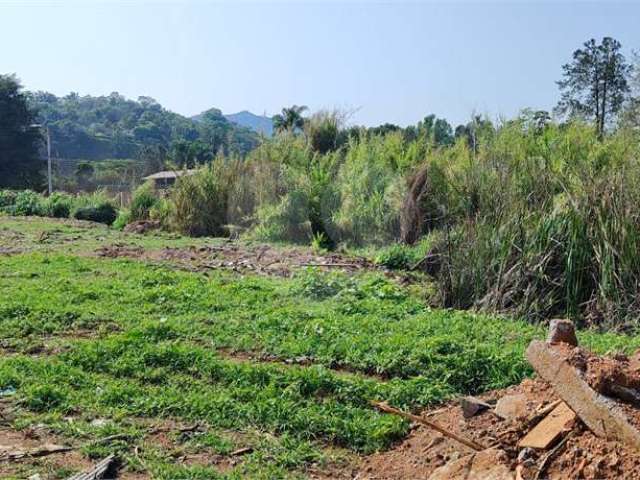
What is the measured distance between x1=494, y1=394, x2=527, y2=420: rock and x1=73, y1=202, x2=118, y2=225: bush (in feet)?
58.0

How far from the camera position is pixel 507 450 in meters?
3.28

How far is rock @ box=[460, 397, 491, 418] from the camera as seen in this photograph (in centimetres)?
396

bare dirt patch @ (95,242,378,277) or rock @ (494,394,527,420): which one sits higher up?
rock @ (494,394,527,420)

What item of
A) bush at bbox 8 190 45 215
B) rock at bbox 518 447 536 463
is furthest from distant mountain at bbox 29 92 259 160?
rock at bbox 518 447 536 463

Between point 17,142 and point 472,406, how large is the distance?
4076 cm

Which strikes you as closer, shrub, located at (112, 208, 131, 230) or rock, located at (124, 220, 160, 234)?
rock, located at (124, 220, 160, 234)

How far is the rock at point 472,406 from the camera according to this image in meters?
3.96

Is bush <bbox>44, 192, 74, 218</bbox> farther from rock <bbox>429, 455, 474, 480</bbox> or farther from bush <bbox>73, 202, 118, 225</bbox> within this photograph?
rock <bbox>429, 455, 474, 480</bbox>

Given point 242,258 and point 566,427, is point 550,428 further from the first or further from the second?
point 242,258

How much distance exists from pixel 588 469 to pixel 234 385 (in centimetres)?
249

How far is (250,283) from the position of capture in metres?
8.26

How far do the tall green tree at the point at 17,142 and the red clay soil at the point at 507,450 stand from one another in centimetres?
3751

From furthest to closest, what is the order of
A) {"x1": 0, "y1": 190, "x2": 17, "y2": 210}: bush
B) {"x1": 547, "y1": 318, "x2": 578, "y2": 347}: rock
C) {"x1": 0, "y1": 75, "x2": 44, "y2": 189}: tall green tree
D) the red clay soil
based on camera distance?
{"x1": 0, "y1": 75, "x2": 44, "y2": 189}: tall green tree < {"x1": 0, "y1": 190, "x2": 17, "y2": 210}: bush < {"x1": 547, "y1": 318, "x2": 578, "y2": 347}: rock < the red clay soil

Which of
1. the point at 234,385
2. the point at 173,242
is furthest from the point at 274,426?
the point at 173,242
